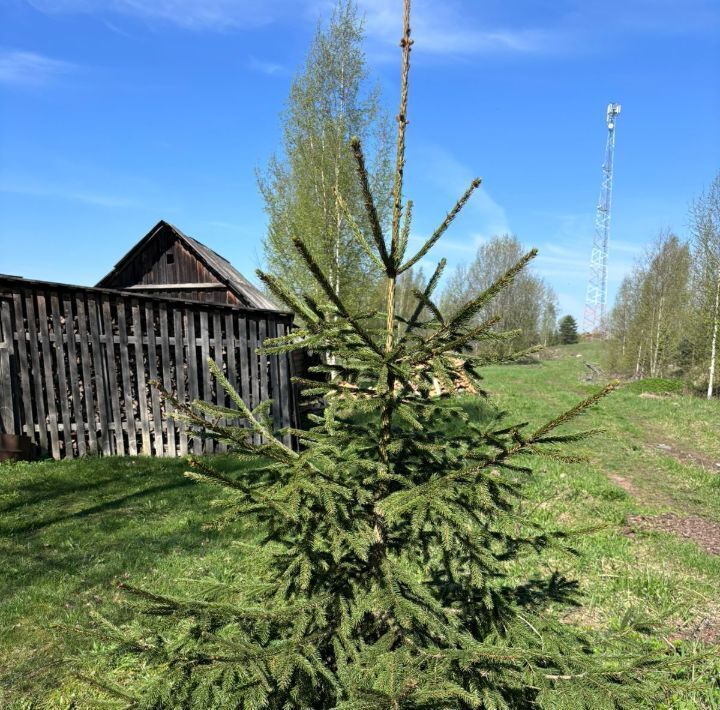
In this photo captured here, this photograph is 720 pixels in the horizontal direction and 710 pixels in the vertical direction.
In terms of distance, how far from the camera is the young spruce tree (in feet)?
5.63

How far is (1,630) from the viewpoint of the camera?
3764mm

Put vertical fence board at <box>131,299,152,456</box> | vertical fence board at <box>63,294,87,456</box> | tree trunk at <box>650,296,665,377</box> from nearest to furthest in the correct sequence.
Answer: vertical fence board at <box>63,294,87,456</box> → vertical fence board at <box>131,299,152,456</box> → tree trunk at <box>650,296,665,377</box>

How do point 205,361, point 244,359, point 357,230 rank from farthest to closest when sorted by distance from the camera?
point 244,359, point 205,361, point 357,230

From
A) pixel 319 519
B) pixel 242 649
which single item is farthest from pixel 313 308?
pixel 242 649

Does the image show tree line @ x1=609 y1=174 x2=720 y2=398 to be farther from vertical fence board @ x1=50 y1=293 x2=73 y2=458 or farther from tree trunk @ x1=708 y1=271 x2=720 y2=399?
vertical fence board @ x1=50 y1=293 x2=73 y2=458

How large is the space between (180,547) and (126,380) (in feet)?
14.6

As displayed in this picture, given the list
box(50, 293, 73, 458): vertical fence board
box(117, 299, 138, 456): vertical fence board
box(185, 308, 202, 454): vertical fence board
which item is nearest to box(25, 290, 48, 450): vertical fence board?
box(50, 293, 73, 458): vertical fence board

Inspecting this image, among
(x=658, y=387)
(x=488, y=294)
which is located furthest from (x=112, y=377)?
(x=658, y=387)

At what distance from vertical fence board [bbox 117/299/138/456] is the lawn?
527 millimetres

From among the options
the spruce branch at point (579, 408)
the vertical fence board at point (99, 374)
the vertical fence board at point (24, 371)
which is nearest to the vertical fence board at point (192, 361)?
the vertical fence board at point (99, 374)

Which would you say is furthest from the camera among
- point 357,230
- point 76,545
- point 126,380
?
point 126,380

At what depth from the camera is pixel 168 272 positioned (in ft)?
50.7

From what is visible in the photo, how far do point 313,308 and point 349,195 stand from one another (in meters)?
20.0

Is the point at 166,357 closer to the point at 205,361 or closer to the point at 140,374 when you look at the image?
the point at 140,374
